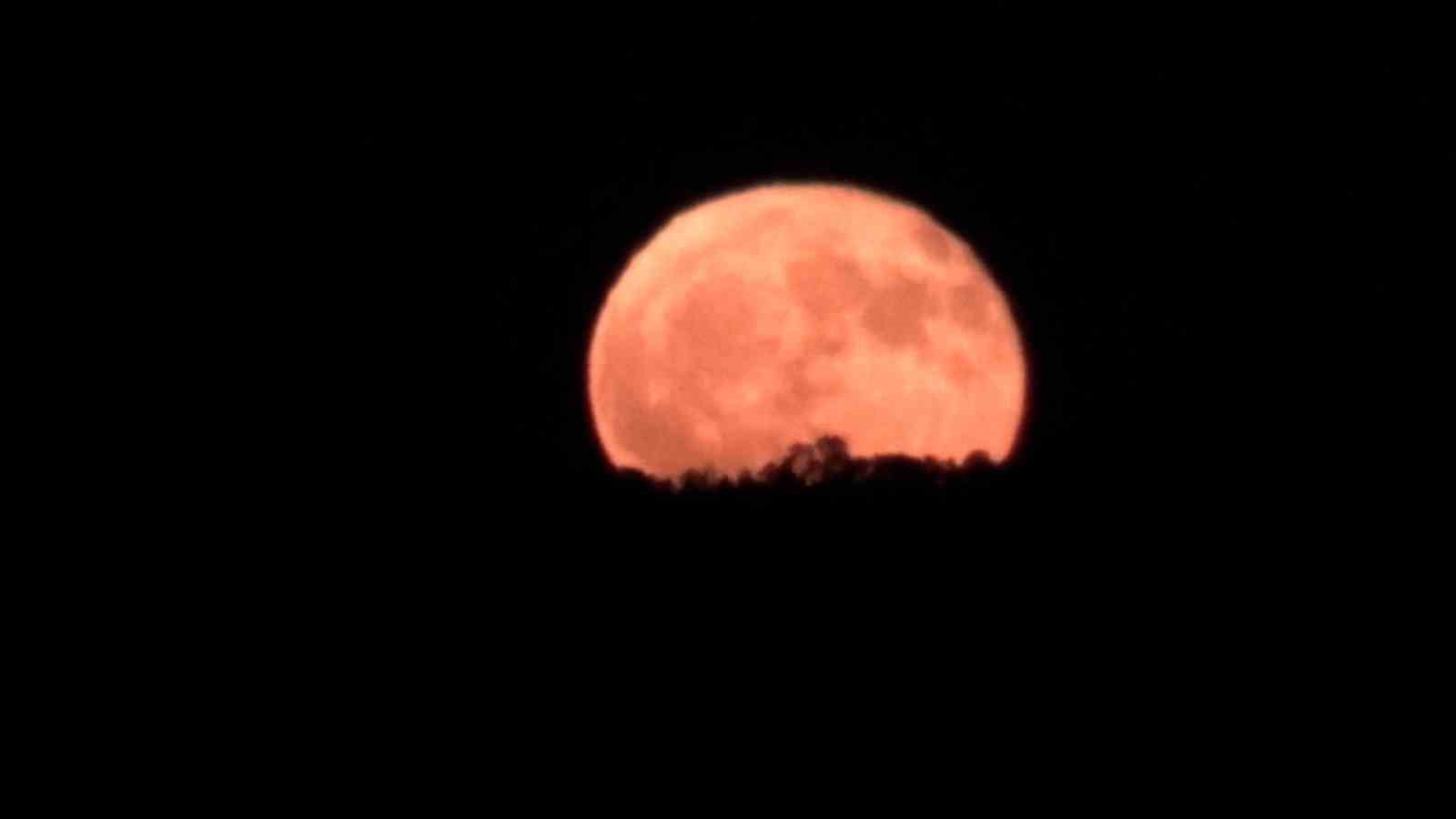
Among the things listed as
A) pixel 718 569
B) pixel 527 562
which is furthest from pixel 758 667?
pixel 527 562

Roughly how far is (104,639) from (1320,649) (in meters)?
6.67

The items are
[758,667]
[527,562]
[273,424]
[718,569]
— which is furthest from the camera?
[273,424]

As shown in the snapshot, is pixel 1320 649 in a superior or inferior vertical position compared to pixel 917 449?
inferior

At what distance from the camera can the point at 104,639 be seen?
14938 mm

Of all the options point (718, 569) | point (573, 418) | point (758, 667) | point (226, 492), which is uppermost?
point (573, 418)

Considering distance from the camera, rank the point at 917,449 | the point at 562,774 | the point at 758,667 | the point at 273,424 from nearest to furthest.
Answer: the point at 562,774
the point at 758,667
the point at 917,449
the point at 273,424

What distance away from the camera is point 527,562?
15.9 m

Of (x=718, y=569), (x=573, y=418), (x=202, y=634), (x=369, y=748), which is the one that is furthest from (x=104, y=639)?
(x=573, y=418)

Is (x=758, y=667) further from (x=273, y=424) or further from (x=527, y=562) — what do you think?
(x=273, y=424)

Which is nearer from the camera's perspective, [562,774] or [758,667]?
[562,774]

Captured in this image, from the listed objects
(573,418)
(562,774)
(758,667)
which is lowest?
(562,774)

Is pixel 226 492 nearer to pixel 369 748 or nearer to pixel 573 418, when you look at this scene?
pixel 573 418

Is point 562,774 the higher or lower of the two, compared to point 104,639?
lower

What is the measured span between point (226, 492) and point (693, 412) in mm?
3283
